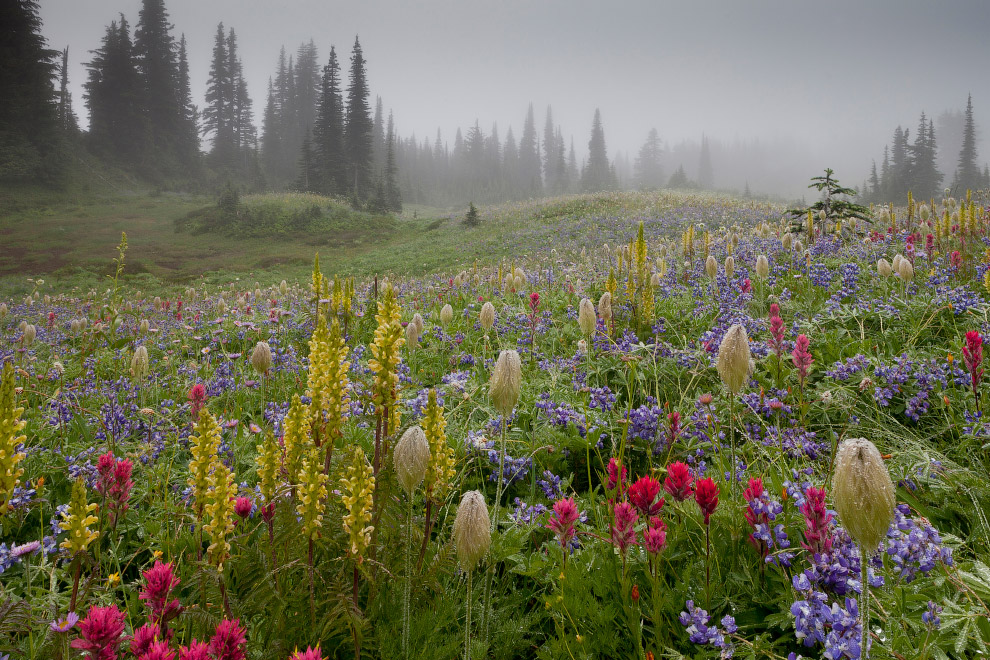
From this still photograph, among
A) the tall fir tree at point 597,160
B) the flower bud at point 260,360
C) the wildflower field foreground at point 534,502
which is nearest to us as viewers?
the wildflower field foreground at point 534,502

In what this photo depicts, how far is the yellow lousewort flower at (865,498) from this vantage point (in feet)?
3.24

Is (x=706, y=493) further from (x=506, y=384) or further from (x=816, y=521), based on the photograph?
(x=506, y=384)

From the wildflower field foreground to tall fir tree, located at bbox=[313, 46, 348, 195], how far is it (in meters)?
48.4

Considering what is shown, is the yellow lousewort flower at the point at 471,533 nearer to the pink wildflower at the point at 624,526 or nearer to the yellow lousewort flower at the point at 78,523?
the pink wildflower at the point at 624,526

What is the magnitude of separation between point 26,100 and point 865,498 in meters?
53.8

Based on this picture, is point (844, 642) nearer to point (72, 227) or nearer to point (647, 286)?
point (647, 286)

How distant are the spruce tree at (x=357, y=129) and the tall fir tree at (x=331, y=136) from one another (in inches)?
29.2

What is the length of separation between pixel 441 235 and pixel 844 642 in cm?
3071

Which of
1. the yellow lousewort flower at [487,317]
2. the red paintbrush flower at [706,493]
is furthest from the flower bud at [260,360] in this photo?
the red paintbrush flower at [706,493]

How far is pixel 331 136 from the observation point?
159 ft

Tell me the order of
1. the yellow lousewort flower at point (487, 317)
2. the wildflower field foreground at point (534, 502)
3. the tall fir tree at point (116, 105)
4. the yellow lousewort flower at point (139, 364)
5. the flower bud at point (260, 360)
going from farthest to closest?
the tall fir tree at point (116, 105)
the yellow lousewort flower at point (487, 317)
the yellow lousewort flower at point (139, 364)
the flower bud at point (260, 360)
the wildflower field foreground at point (534, 502)

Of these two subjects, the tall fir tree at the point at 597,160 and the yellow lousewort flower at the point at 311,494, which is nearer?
the yellow lousewort flower at the point at 311,494

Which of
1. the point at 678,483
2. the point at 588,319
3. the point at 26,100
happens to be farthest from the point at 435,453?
the point at 26,100

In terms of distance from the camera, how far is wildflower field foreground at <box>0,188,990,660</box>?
1313mm
